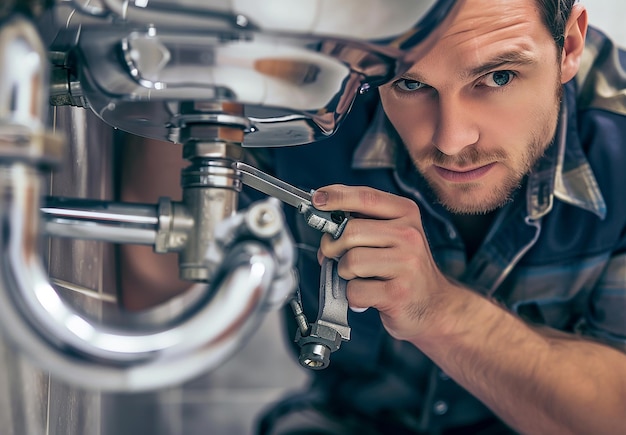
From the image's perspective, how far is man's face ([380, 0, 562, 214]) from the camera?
0.62m

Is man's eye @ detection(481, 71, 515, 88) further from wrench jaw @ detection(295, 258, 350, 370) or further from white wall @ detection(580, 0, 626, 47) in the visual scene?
white wall @ detection(580, 0, 626, 47)

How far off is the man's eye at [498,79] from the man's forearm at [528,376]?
21cm

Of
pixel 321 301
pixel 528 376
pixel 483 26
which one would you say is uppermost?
pixel 483 26

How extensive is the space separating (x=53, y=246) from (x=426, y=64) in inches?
13.1

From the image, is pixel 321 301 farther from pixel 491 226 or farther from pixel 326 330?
pixel 491 226

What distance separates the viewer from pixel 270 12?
0.34m

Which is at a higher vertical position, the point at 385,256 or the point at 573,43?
the point at 573,43

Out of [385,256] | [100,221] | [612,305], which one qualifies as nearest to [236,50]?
[100,221]

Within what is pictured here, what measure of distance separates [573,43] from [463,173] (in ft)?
0.58

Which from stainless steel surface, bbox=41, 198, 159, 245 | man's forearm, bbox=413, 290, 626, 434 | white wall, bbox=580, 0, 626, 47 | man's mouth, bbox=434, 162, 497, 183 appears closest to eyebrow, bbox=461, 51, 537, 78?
man's mouth, bbox=434, 162, 497, 183

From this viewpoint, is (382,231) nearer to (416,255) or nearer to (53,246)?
(416,255)

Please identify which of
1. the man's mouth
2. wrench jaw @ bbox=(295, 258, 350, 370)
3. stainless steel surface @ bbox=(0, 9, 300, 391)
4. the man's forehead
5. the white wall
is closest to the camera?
stainless steel surface @ bbox=(0, 9, 300, 391)

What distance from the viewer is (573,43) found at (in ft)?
2.48

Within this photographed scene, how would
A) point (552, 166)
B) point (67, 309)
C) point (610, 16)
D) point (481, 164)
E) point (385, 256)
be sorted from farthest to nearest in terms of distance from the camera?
point (610, 16), point (552, 166), point (481, 164), point (385, 256), point (67, 309)
